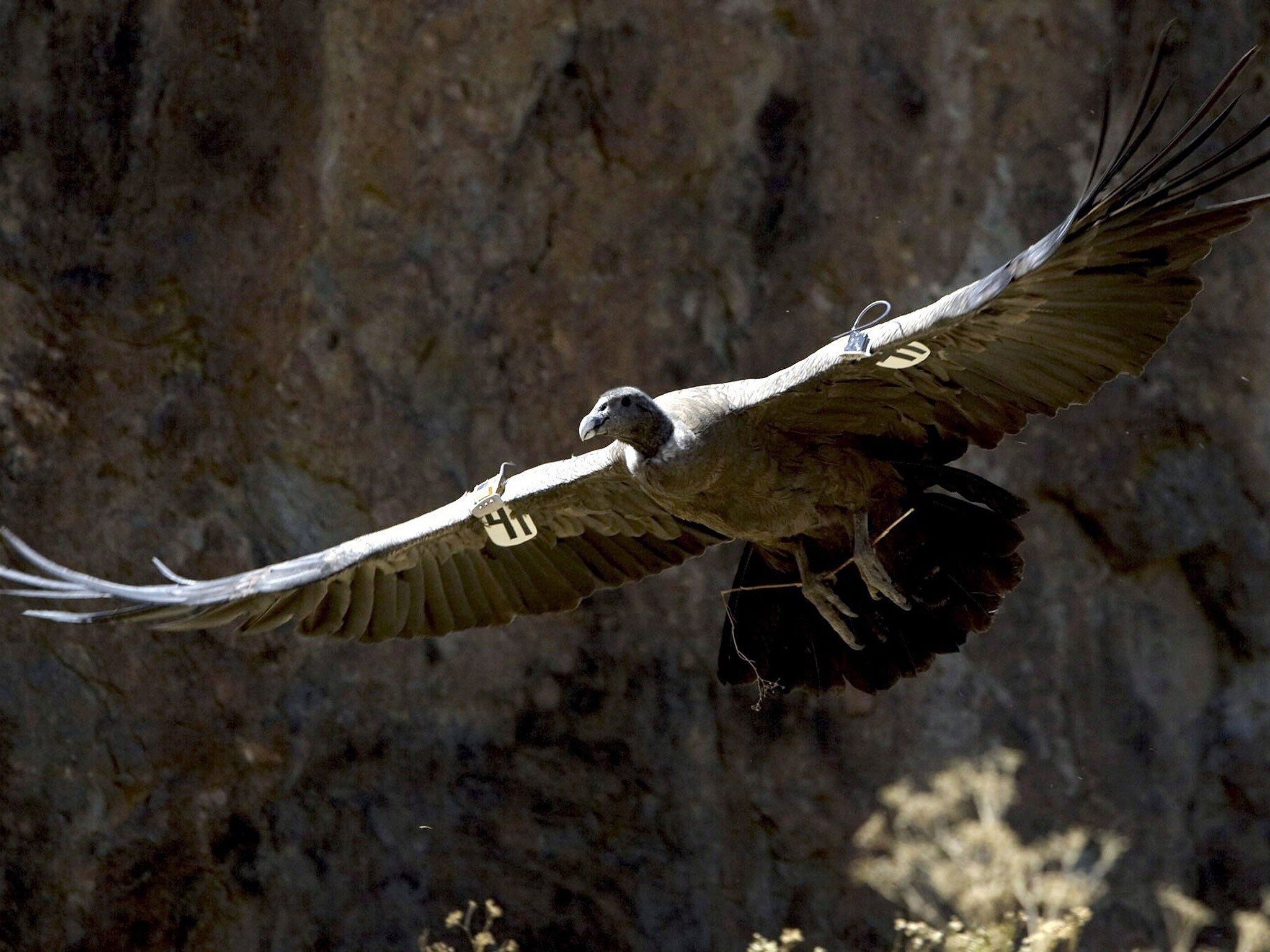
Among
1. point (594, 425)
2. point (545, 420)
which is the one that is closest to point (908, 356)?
point (594, 425)

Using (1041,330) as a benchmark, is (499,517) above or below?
above

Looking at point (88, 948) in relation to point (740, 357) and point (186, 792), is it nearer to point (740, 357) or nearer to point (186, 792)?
point (186, 792)

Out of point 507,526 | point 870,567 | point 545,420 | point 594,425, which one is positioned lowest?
point 870,567

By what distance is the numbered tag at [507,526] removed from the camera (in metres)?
4.18

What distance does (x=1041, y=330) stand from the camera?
335 centimetres

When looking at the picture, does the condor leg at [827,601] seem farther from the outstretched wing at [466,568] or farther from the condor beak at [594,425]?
the condor beak at [594,425]

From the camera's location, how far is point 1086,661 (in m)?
5.67

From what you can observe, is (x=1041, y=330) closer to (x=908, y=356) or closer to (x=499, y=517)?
(x=908, y=356)

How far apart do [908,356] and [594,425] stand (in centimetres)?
75

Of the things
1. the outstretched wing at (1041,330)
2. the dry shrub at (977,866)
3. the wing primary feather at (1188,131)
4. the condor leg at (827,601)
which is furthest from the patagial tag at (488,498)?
the wing primary feather at (1188,131)

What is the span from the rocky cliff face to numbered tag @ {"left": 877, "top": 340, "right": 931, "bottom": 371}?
88.1 inches

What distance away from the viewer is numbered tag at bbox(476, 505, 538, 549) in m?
Result: 4.18

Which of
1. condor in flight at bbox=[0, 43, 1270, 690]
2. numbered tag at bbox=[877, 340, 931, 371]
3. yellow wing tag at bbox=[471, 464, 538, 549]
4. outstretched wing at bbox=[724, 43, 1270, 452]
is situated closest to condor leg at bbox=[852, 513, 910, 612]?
condor in flight at bbox=[0, 43, 1270, 690]

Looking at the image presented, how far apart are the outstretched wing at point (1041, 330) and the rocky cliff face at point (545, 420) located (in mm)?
1895
